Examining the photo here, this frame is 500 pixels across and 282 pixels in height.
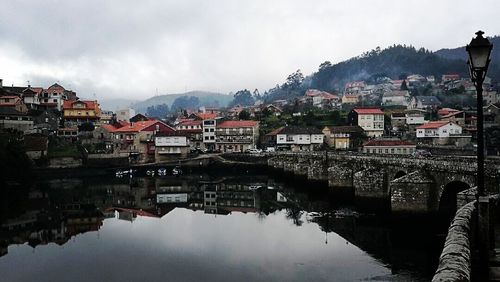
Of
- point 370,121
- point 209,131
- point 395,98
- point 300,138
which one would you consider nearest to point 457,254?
point 300,138

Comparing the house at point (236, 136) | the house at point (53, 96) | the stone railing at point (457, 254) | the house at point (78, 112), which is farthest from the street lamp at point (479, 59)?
the house at point (53, 96)

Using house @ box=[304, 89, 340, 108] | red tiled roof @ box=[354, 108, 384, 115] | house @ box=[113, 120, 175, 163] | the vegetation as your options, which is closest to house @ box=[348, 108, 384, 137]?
red tiled roof @ box=[354, 108, 384, 115]

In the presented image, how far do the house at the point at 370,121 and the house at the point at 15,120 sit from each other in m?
67.2

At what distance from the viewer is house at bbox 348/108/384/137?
96.2m

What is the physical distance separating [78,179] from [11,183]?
1010cm

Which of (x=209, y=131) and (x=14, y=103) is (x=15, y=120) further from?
(x=209, y=131)

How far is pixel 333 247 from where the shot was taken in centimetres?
2594

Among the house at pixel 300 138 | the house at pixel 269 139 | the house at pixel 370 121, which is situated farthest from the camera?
the house at pixel 370 121

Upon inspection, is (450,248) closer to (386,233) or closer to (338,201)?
(386,233)

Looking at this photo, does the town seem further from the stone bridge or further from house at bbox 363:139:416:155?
the stone bridge

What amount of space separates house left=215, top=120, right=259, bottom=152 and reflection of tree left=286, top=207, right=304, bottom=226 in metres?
49.0

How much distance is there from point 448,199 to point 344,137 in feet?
187

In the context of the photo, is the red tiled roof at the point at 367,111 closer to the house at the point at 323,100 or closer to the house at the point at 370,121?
the house at the point at 370,121

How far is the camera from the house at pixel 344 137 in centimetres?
8775
